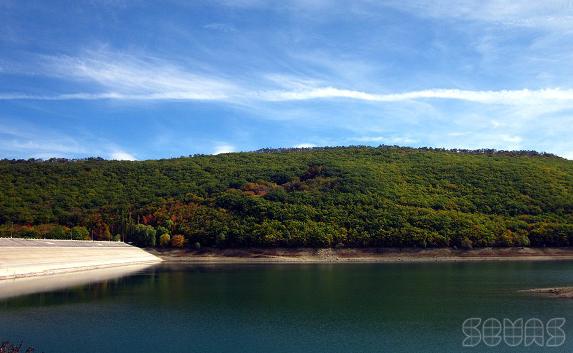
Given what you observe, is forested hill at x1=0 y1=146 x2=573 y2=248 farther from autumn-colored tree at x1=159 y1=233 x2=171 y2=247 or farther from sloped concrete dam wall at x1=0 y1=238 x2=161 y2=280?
sloped concrete dam wall at x1=0 y1=238 x2=161 y2=280

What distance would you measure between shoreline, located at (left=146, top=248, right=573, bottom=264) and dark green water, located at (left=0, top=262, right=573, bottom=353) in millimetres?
32996

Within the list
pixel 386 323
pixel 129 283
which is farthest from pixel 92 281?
pixel 386 323

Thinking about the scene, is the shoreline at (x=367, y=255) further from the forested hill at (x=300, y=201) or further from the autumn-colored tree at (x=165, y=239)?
the autumn-colored tree at (x=165, y=239)

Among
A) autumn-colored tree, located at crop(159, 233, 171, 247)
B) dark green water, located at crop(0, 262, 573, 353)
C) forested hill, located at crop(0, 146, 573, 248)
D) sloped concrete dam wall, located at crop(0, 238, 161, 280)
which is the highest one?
forested hill, located at crop(0, 146, 573, 248)

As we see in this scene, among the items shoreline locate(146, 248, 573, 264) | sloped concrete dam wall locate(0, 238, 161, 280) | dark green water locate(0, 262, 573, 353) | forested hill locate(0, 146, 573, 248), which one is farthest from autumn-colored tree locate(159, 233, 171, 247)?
dark green water locate(0, 262, 573, 353)

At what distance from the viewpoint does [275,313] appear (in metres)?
43.5

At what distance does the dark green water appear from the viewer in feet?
108

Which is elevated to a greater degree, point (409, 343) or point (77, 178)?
point (77, 178)

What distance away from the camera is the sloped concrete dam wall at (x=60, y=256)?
63875mm

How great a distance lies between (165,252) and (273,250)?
22867mm

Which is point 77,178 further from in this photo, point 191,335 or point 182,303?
point 191,335

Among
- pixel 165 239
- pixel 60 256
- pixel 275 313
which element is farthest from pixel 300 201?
pixel 275 313

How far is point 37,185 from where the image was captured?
436 feet

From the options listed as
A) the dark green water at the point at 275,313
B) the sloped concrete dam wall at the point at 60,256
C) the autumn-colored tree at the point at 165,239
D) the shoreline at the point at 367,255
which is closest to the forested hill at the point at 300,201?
the autumn-colored tree at the point at 165,239
